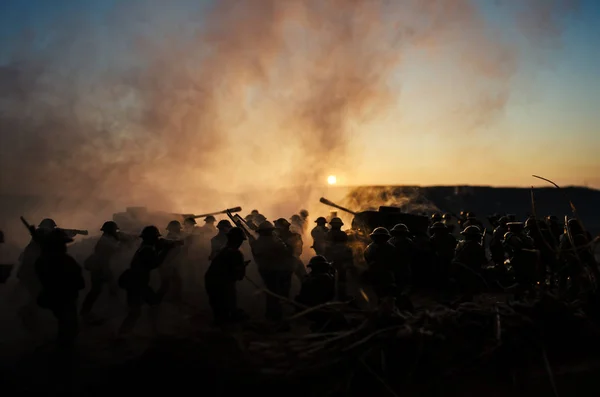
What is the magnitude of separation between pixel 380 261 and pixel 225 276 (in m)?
2.87

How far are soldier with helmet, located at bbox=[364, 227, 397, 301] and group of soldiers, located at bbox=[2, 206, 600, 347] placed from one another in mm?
18

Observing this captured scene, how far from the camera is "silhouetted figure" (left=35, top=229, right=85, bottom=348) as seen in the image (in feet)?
20.7

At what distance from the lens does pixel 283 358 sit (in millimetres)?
4906

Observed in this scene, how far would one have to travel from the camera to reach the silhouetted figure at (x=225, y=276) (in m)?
7.02

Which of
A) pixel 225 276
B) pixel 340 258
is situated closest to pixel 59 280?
pixel 225 276

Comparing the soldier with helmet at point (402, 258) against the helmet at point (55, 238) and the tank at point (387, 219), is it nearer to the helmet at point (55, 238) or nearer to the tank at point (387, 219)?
the tank at point (387, 219)

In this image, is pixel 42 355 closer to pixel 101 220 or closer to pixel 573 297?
pixel 573 297

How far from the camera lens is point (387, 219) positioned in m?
11.8

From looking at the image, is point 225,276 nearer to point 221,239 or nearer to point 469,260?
point 221,239

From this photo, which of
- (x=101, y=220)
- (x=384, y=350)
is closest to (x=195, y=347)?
(x=384, y=350)

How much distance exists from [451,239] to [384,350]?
559 centimetres

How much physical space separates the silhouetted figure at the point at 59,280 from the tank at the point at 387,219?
21.9 ft

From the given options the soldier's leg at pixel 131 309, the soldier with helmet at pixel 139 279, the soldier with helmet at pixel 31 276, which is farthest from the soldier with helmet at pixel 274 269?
the soldier with helmet at pixel 31 276

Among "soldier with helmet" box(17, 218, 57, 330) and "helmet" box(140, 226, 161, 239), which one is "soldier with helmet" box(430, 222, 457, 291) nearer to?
"helmet" box(140, 226, 161, 239)
